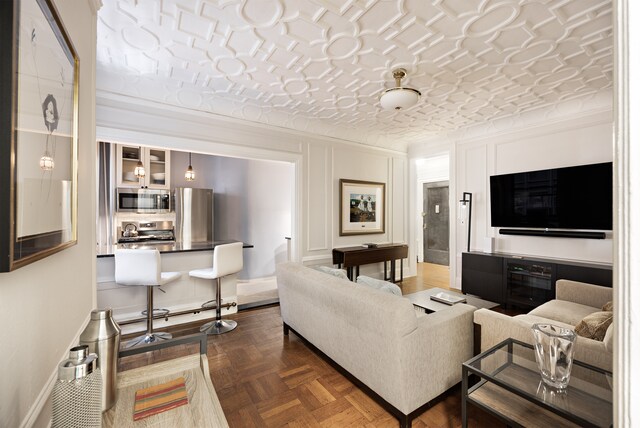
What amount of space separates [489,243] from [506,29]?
3002 mm

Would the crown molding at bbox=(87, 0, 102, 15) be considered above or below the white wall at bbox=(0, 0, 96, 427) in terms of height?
above

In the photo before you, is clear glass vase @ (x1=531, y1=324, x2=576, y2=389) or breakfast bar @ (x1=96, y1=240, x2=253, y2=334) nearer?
clear glass vase @ (x1=531, y1=324, x2=576, y2=389)

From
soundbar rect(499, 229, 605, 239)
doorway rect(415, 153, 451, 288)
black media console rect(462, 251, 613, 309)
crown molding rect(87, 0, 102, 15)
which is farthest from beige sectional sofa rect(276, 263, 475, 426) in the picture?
doorway rect(415, 153, 451, 288)

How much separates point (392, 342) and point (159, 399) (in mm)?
1192

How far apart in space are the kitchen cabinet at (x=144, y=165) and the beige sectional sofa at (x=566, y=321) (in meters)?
5.44

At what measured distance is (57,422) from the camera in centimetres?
63

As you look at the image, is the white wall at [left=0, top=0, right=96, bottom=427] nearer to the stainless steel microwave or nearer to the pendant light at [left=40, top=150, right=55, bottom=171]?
the pendant light at [left=40, top=150, right=55, bottom=171]

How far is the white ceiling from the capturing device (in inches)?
76.6

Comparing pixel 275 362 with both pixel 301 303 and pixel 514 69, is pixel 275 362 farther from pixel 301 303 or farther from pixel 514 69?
pixel 514 69

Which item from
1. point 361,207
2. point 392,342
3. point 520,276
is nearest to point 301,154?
point 361,207

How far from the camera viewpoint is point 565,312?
2424 mm

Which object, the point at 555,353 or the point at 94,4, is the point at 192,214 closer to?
the point at 94,4

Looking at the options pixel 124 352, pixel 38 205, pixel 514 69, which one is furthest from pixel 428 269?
pixel 38 205

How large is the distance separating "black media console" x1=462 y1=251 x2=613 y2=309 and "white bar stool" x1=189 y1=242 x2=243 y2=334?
→ 339 centimetres
